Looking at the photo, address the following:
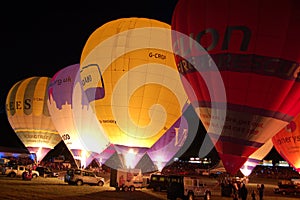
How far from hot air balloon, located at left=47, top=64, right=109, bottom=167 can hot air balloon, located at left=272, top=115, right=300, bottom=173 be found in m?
10.6

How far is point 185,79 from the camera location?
15.5 meters

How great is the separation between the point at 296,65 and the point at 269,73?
0.93 m

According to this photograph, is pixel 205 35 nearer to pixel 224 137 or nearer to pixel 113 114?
pixel 224 137

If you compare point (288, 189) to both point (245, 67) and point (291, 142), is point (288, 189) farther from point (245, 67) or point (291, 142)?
point (245, 67)

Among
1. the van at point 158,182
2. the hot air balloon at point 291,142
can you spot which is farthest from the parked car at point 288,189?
the van at point 158,182

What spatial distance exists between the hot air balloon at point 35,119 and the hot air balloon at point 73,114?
241 cm

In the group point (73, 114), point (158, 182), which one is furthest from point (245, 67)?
point (73, 114)

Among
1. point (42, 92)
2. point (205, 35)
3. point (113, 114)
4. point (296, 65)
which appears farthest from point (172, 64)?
point (42, 92)

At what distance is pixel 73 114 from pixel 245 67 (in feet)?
51.5

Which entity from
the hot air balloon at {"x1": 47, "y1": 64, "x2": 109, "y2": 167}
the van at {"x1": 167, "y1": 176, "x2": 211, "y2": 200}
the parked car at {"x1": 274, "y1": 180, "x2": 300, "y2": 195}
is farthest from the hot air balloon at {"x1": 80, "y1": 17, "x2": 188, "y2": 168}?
the parked car at {"x1": 274, "y1": 180, "x2": 300, "y2": 195}

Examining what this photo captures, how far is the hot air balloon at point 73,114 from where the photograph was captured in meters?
25.2

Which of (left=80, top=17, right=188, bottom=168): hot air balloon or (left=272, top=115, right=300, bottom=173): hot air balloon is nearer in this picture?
(left=80, top=17, right=188, bottom=168): hot air balloon

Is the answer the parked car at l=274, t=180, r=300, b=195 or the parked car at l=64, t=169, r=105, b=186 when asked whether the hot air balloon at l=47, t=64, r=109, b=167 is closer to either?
the parked car at l=64, t=169, r=105, b=186

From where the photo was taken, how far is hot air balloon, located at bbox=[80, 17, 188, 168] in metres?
20.6
